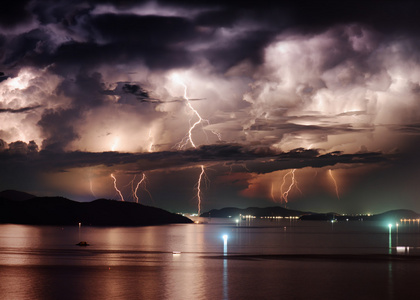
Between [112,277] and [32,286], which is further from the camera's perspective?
[112,277]

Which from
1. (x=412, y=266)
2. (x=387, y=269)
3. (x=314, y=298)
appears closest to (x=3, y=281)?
(x=314, y=298)

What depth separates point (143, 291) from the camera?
5347cm

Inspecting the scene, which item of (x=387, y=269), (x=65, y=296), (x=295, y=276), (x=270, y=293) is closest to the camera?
(x=65, y=296)

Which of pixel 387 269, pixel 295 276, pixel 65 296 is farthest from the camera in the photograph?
pixel 387 269

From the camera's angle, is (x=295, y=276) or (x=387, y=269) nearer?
(x=295, y=276)

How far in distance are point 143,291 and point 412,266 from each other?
47.2m

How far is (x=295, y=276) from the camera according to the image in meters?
68.4

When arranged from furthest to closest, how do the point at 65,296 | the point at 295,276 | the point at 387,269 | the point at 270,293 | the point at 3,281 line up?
the point at 387,269, the point at 295,276, the point at 3,281, the point at 270,293, the point at 65,296

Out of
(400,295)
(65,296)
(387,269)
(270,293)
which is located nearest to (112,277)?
(65,296)

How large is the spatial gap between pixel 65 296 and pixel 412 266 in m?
54.5

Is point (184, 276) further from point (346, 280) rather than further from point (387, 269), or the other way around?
point (387, 269)

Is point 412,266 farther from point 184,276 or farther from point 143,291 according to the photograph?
point 143,291

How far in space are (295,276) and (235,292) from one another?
636 inches

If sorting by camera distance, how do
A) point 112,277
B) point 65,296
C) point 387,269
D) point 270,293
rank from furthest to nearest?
point 387,269
point 112,277
point 270,293
point 65,296
